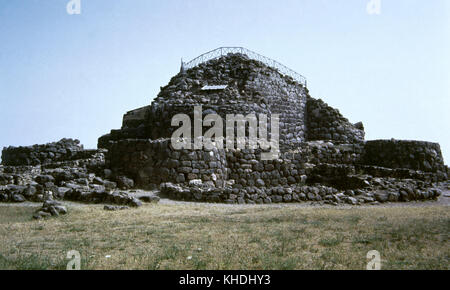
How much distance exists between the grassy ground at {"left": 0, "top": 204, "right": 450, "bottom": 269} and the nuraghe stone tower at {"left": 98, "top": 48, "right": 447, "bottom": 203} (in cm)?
286

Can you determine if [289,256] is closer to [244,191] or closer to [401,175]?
[244,191]

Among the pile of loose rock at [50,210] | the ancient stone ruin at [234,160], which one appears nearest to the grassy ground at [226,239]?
the pile of loose rock at [50,210]

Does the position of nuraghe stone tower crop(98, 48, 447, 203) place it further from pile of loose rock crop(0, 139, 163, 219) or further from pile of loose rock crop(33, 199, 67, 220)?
pile of loose rock crop(33, 199, 67, 220)

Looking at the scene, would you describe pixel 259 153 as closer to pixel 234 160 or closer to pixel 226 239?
pixel 234 160

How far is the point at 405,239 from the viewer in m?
5.16

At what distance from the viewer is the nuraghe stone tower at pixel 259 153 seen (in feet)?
36.2

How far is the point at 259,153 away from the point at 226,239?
762 cm

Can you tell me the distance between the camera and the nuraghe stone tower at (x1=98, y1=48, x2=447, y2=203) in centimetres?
1105

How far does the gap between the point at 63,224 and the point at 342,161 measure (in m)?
14.2

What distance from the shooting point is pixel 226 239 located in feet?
17.6

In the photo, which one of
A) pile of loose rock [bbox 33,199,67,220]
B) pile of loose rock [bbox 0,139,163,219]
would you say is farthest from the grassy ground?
pile of loose rock [bbox 0,139,163,219]

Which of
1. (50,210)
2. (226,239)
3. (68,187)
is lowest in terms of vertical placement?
(226,239)

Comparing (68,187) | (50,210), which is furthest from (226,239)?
(68,187)
